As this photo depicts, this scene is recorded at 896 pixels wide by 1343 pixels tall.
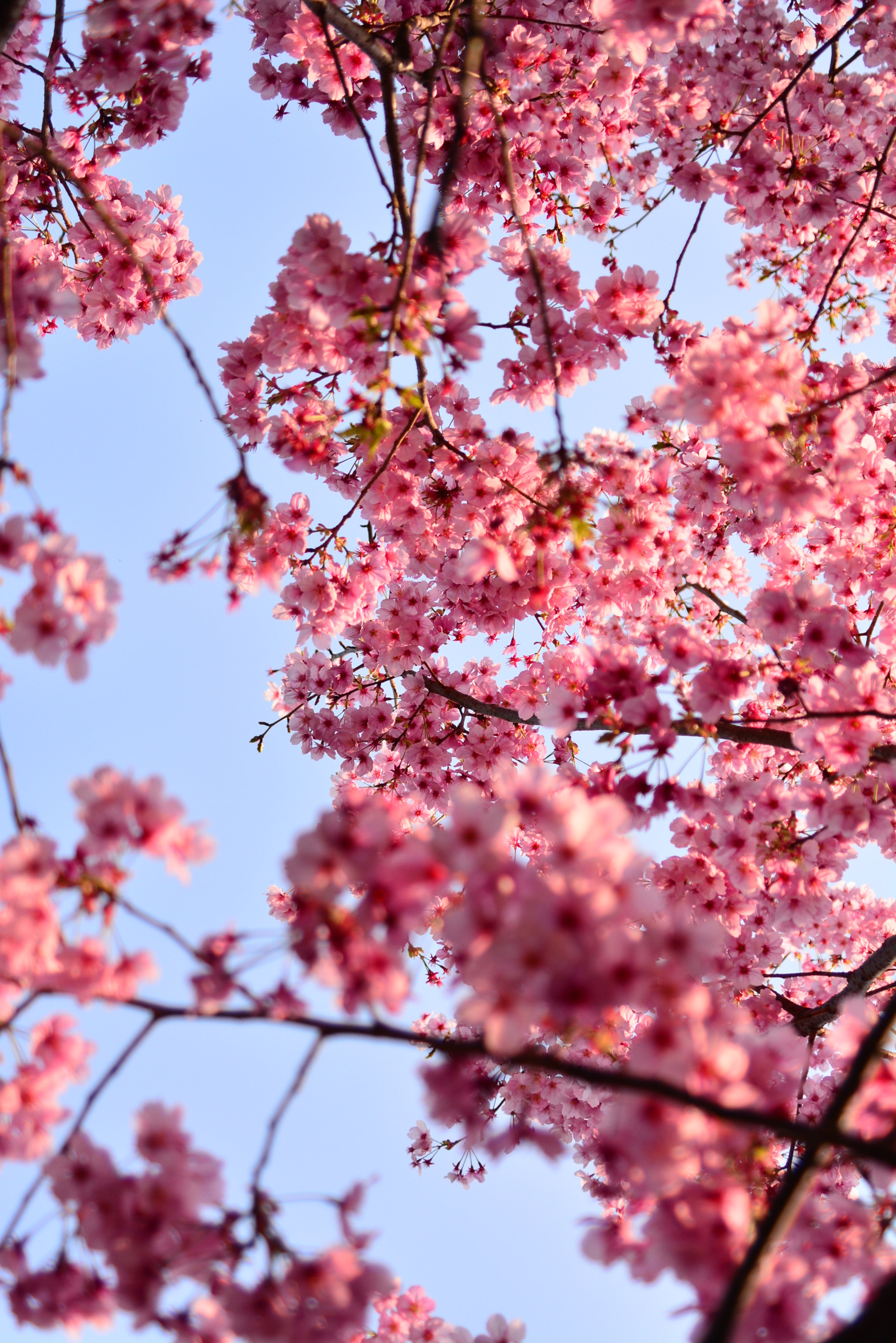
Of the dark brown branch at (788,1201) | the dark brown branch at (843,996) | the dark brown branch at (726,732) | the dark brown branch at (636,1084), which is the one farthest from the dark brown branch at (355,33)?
the dark brown branch at (843,996)

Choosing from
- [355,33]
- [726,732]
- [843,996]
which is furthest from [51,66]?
[843,996]

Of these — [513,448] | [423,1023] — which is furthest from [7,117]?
[423,1023]

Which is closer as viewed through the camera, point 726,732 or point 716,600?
point 726,732

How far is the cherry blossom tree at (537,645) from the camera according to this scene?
2029 millimetres

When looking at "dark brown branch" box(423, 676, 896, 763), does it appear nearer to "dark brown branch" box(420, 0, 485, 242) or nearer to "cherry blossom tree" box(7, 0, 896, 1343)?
"cherry blossom tree" box(7, 0, 896, 1343)

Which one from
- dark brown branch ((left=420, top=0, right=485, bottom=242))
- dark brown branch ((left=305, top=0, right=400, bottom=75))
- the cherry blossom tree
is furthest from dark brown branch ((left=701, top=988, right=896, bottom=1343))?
dark brown branch ((left=305, top=0, right=400, bottom=75))

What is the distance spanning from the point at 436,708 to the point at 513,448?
2867mm

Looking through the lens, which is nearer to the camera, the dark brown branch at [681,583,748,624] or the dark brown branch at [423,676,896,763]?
the dark brown branch at [423,676,896,763]

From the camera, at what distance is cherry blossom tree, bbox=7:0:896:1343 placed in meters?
2.03

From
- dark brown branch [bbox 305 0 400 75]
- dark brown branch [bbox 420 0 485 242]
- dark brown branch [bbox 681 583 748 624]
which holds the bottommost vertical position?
dark brown branch [bbox 420 0 485 242]

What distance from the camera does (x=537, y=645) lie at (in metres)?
7.05

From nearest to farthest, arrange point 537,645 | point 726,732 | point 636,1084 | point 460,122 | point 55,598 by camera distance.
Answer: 1. point 636,1084
2. point 55,598
3. point 460,122
4. point 726,732
5. point 537,645

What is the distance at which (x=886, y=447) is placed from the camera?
257 inches

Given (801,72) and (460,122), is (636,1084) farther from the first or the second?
(801,72)
